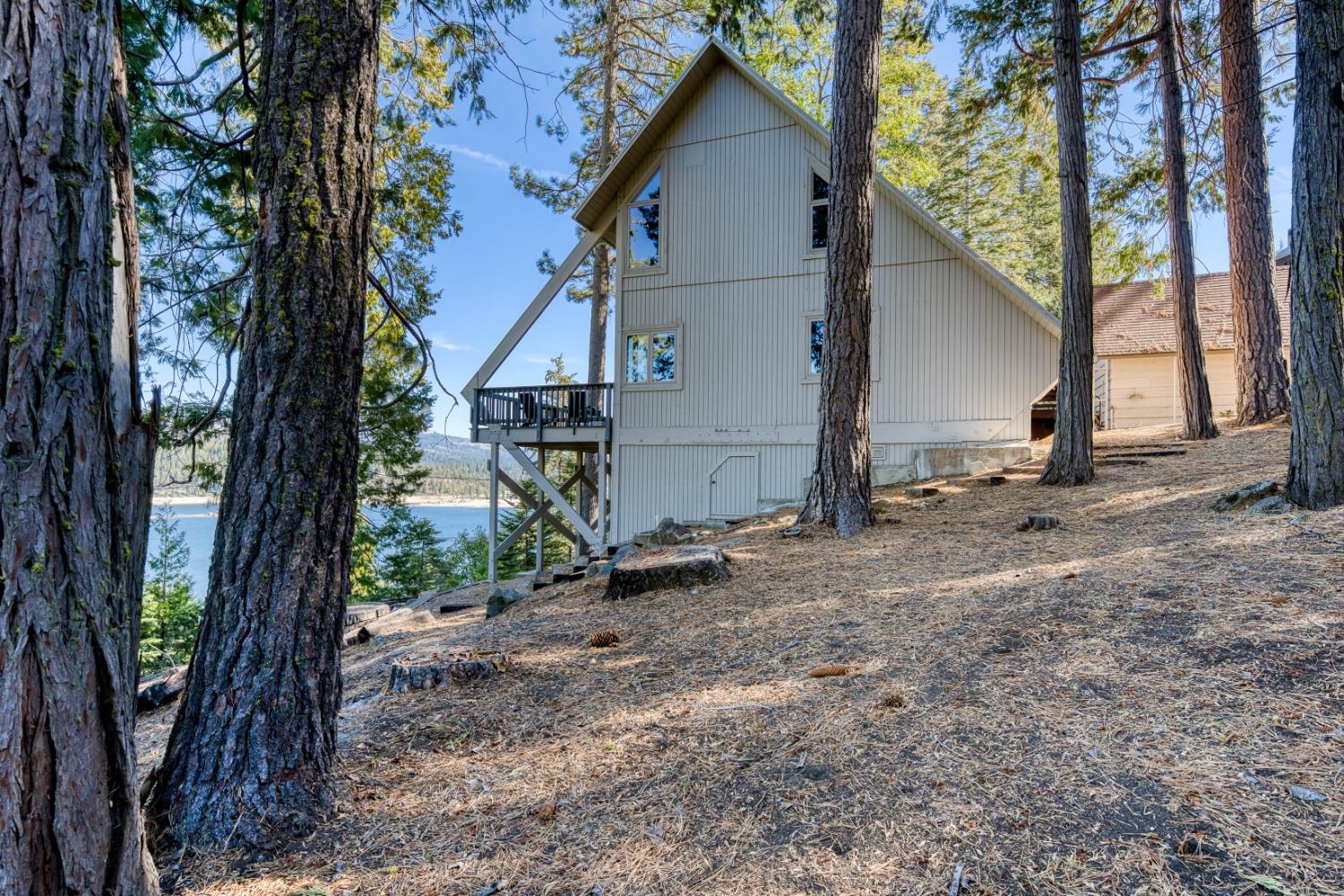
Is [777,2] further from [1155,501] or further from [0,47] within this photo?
[0,47]

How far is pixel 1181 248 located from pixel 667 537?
8.19m

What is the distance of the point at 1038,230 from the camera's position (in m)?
21.6

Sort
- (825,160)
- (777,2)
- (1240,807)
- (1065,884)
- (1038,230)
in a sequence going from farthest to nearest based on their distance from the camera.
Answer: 1. (1038,230)
2. (777,2)
3. (825,160)
4. (1240,807)
5. (1065,884)

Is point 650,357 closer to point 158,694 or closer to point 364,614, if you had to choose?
point 364,614

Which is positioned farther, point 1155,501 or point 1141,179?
point 1141,179

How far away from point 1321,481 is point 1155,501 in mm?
1429

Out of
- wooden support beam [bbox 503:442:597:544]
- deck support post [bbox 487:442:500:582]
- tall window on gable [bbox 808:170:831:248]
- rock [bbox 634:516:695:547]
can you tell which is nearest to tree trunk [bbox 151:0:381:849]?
rock [bbox 634:516:695:547]

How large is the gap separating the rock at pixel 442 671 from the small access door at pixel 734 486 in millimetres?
7035

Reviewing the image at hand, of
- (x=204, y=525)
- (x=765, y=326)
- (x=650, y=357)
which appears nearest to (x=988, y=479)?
(x=765, y=326)

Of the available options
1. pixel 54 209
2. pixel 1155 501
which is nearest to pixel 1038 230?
pixel 1155 501

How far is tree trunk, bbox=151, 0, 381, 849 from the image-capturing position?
7.17 feet

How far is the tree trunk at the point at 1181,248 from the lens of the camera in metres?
9.30

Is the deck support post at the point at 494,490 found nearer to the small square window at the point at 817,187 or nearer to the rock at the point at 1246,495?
the small square window at the point at 817,187

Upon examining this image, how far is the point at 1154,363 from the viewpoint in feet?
51.1
